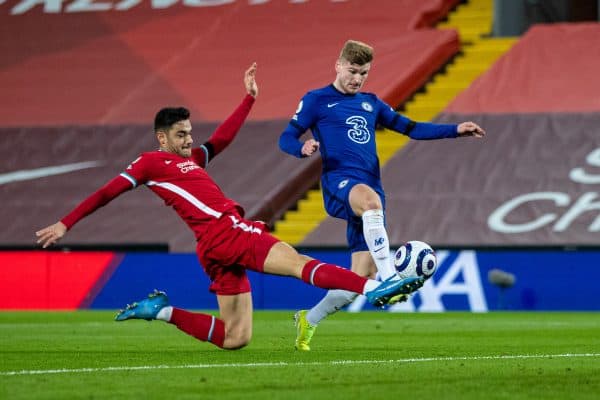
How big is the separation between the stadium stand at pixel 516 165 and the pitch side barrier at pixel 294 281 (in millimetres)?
530

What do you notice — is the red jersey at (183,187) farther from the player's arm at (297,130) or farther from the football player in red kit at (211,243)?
the player's arm at (297,130)

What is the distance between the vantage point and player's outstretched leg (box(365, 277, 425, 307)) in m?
7.75

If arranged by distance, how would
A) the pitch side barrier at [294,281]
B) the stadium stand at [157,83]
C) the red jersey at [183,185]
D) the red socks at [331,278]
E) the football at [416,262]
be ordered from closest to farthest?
the red socks at [331,278], the football at [416,262], the red jersey at [183,185], the pitch side barrier at [294,281], the stadium stand at [157,83]

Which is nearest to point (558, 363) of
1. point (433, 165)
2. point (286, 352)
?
point (286, 352)

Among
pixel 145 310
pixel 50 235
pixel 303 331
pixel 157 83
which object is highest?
pixel 50 235

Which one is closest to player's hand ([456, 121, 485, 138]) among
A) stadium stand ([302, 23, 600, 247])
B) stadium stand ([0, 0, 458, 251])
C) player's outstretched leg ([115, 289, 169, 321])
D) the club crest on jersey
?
the club crest on jersey

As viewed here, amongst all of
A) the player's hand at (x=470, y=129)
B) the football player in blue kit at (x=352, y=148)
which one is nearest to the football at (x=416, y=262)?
the football player in blue kit at (x=352, y=148)

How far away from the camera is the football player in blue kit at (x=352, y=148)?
9.37 metres

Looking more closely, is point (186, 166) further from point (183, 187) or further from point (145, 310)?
point (145, 310)

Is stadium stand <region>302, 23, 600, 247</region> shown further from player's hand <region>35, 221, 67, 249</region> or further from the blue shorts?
player's hand <region>35, 221, 67, 249</region>

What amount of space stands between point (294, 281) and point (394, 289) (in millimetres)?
10573

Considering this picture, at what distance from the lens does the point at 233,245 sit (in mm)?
8398

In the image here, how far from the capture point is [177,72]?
24672 millimetres

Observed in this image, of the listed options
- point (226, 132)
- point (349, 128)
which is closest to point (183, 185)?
point (226, 132)
